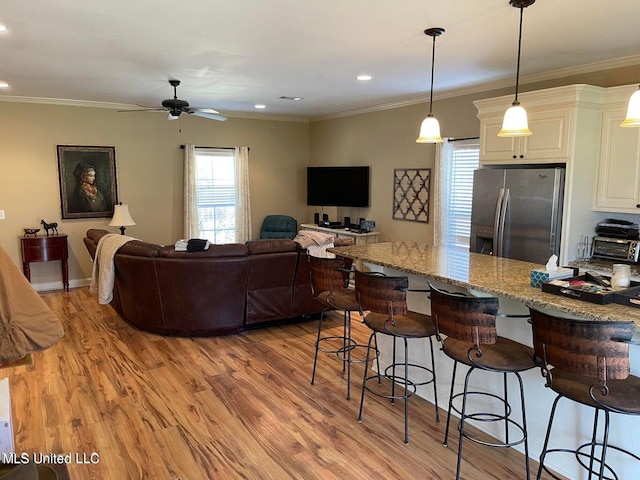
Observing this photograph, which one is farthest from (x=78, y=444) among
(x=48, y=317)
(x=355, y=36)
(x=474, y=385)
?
(x=355, y=36)

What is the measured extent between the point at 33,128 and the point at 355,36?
5052mm

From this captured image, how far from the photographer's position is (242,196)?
26.0ft

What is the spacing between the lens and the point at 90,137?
677 cm

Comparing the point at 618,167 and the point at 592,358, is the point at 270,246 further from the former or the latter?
the point at 592,358

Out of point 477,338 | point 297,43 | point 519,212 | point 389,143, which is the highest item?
point 297,43

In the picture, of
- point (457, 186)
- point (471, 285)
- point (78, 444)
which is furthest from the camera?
point (457, 186)

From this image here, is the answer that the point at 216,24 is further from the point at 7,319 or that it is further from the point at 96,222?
the point at 96,222

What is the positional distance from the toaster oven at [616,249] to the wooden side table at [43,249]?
250 inches

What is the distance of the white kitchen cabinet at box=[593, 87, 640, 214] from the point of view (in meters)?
3.91

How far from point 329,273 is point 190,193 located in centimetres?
458

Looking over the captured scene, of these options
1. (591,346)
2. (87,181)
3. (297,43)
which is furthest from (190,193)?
(591,346)

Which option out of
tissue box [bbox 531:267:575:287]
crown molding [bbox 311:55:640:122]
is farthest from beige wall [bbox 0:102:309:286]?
tissue box [bbox 531:267:575:287]

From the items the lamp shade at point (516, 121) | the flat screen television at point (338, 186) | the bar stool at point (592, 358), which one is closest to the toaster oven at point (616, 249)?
the lamp shade at point (516, 121)

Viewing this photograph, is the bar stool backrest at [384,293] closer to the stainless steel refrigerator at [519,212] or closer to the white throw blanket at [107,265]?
the stainless steel refrigerator at [519,212]
